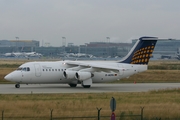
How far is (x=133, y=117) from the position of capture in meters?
22.7

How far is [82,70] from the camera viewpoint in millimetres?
46188

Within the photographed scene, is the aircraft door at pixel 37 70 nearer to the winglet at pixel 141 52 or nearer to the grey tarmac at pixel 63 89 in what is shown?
the grey tarmac at pixel 63 89

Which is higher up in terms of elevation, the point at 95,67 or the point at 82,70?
the point at 95,67

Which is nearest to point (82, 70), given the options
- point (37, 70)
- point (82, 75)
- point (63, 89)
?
point (82, 75)

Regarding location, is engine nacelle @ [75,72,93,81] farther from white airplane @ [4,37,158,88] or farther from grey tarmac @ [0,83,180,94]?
grey tarmac @ [0,83,180,94]

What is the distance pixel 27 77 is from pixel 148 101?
16800mm

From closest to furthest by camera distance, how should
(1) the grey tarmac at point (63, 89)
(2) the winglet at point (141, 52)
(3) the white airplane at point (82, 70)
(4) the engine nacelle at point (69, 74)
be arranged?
1. (1) the grey tarmac at point (63, 89)
2. (3) the white airplane at point (82, 70)
3. (4) the engine nacelle at point (69, 74)
4. (2) the winglet at point (141, 52)

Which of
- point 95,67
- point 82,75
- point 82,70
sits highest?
point 95,67

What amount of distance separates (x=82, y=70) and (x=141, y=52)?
781cm

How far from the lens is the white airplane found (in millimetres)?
44281

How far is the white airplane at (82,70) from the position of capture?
44281 mm

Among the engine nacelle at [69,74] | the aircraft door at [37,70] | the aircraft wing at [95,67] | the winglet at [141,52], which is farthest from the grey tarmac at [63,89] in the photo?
the winglet at [141,52]

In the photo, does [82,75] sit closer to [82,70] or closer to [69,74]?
[82,70]


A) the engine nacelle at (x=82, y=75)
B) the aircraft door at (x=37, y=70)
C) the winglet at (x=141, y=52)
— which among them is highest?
the winglet at (x=141, y=52)
